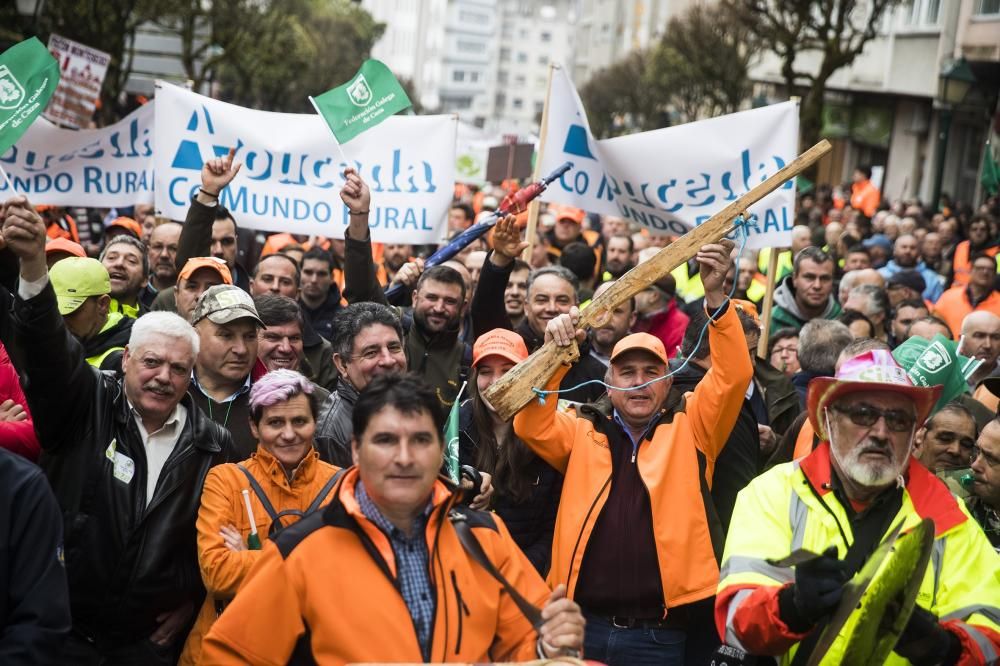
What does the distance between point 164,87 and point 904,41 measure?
24.6m

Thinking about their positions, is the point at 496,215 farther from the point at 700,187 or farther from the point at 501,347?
the point at 501,347

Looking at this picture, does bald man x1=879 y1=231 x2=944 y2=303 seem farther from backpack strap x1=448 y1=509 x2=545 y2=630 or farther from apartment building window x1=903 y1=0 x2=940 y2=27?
apartment building window x1=903 y1=0 x2=940 y2=27

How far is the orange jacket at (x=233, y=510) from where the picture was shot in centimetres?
426

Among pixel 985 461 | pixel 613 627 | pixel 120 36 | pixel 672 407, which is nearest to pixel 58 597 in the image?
pixel 613 627

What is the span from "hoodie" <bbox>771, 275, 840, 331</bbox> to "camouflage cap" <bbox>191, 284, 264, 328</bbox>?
4939mm

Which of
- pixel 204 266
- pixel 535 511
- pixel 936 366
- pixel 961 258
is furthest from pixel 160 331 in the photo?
pixel 961 258

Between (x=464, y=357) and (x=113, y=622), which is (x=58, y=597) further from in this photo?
(x=464, y=357)

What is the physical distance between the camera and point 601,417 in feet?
16.3

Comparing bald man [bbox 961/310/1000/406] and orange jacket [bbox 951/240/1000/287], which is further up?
orange jacket [bbox 951/240/1000/287]

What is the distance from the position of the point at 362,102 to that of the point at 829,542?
17.2 feet

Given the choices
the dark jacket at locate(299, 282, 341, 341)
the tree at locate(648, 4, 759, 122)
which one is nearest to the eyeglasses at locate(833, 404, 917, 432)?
the dark jacket at locate(299, 282, 341, 341)

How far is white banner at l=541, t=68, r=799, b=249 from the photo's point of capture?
814 centimetres

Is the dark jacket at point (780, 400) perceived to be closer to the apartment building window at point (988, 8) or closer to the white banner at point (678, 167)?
the white banner at point (678, 167)

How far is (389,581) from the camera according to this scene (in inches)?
133
